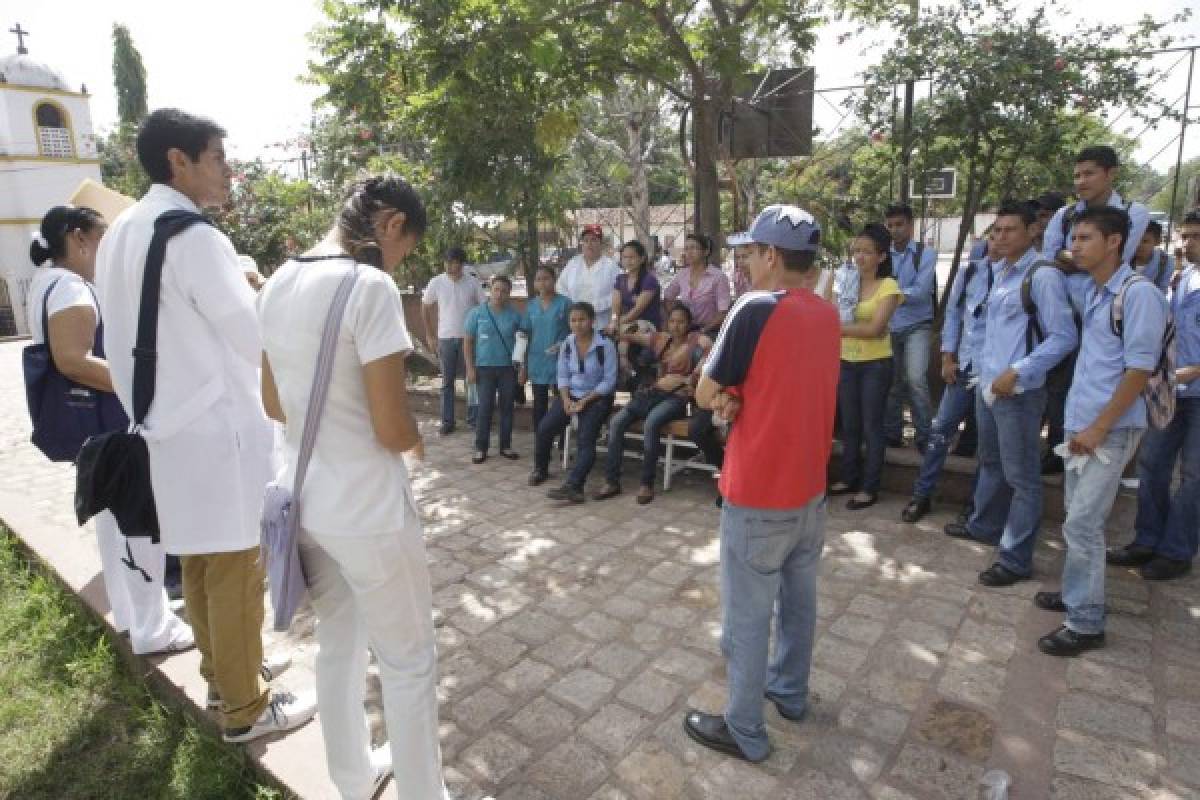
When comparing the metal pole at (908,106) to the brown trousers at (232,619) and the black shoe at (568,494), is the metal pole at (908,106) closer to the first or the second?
the black shoe at (568,494)

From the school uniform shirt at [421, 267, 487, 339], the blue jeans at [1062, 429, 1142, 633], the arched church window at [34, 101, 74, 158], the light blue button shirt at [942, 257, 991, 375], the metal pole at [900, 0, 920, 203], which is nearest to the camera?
the blue jeans at [1062, 429, 1142, 633]

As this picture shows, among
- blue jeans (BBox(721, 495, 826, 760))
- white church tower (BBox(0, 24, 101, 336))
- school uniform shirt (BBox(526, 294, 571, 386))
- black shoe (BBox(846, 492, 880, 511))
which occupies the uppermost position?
white church tower (BBox(0, 24, 101, 336))

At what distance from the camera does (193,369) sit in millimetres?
2365

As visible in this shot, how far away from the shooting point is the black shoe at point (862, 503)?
504cm

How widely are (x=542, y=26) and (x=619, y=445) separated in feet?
10.9

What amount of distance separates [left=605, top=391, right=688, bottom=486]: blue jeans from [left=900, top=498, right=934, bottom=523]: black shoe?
1766 mm

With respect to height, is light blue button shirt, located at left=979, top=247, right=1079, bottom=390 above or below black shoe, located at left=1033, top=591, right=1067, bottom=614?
above

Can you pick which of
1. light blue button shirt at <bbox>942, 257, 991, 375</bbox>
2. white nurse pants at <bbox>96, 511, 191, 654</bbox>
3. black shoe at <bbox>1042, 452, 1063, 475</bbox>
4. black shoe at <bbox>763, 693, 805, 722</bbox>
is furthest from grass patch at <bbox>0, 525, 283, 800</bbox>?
black shoe at <bbox>1042, 452, 1063, 475</bbox>

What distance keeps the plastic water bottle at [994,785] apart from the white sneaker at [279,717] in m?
2.46

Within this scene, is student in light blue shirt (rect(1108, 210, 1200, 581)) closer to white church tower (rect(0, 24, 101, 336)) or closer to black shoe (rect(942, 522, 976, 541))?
black shoe (rect(942, 522, 976, 541))

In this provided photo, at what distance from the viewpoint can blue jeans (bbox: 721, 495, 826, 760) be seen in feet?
8.02

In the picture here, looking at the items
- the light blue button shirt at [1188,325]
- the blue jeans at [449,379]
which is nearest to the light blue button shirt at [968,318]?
the light blue button shirt at [1188,325]

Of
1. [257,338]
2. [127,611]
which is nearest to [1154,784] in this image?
[257,338]

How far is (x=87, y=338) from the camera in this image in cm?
303
